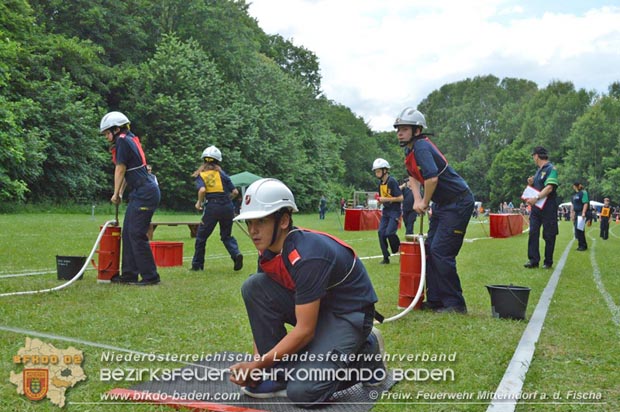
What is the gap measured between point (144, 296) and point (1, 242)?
333 inches

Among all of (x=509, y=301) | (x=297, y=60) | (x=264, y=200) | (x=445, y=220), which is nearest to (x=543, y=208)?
(x=445, y=220)

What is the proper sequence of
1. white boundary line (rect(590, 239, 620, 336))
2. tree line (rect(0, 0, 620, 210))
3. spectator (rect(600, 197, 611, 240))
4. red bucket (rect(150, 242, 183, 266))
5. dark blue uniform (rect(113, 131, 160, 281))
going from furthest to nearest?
tree line (rect(0, 0, 620, 210))
spectator (rect(600, 197, 611, 240))
red bucket (rect(150, 242, 183, 266))
dark blue uniform (rect(113, 131, 160, 281))
white boundary line (rect(590, 239, 620, 336))

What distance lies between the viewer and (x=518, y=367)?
4.50 metres

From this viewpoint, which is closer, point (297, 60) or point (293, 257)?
point (293, 257)

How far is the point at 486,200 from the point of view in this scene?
116 meters

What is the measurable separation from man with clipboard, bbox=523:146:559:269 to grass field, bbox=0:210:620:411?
1691 mm

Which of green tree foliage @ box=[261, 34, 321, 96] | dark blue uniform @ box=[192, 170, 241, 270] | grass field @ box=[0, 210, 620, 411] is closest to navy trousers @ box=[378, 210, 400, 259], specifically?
grass field @ box=[0, 210, 620, 411]

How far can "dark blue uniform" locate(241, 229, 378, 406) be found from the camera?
3.68 m

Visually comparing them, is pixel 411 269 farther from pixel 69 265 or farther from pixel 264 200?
pixel 69 265

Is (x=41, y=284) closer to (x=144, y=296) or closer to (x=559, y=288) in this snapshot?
(x=144, y=296)

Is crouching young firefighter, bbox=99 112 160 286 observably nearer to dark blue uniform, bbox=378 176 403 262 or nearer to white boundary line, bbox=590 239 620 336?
dark blue uniform, bbox=378 176 403 262

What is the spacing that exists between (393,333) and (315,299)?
2237mm

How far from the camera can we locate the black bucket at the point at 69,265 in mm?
8438

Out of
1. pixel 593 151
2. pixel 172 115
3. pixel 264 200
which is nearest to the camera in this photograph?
pixel 264 200
